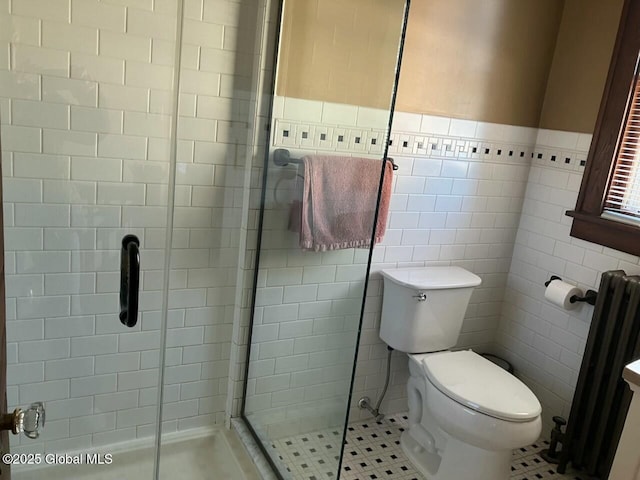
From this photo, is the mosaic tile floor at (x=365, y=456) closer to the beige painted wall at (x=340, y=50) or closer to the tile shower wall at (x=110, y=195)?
the tile shower wall at (x=110, y=195)

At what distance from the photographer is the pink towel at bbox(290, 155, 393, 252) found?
6.28 ft

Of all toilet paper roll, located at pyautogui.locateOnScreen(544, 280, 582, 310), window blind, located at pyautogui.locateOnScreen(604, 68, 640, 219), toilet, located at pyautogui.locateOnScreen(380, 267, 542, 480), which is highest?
window blind, located at pyautogui.locateOnScreen(604, 68, 640, 219)

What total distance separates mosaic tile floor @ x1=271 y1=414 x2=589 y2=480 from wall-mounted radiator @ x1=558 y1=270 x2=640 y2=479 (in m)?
0.16

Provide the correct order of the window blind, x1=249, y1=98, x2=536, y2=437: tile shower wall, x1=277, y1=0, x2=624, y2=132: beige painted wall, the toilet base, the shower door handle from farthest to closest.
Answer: the window blind < the toilet base < x1=249, y1=98, x2=536, y2=437: tile shower wall < x1=277, y1=0, x2=624, y2=132: beige painted wall < the shower door handle

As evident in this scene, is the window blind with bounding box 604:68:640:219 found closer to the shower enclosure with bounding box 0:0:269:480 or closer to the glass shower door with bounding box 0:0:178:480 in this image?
the shower enclosure with bounding box 0:0:269:480

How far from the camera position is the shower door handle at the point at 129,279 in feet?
5.74

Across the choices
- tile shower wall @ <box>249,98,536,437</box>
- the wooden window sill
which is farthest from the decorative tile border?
the wooden window sill

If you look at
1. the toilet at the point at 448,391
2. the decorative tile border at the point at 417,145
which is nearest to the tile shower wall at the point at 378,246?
the decorative tile border at the point at 417,145

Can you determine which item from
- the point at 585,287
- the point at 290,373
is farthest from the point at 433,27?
the point at 290,373

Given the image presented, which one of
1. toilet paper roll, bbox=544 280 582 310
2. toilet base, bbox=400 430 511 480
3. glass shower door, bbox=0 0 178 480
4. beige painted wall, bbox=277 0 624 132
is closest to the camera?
glass shower door, bbox=0 0 178 480

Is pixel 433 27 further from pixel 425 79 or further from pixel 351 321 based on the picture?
pixel 351 321

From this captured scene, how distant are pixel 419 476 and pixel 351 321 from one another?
2.97 feet

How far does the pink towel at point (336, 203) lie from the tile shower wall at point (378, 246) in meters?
0.06

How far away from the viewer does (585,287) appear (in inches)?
96.1
